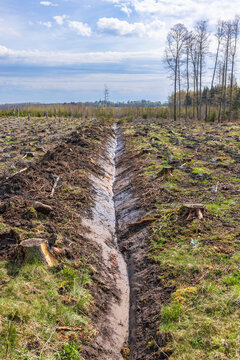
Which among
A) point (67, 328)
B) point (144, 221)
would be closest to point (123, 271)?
point (144, 221)

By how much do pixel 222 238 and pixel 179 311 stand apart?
7.74 feet

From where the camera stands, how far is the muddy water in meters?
4.72

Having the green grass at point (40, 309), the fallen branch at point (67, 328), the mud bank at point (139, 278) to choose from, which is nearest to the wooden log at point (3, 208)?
the green grass at point (40, 309)

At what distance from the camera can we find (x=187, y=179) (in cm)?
1098

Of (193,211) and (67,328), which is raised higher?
(193,211)

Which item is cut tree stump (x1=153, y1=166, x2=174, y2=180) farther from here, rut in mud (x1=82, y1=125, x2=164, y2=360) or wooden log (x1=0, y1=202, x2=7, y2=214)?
wooden log (x1=0, y1=202, x2=7, y2=214)

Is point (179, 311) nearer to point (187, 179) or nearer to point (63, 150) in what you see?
point (187, 179)

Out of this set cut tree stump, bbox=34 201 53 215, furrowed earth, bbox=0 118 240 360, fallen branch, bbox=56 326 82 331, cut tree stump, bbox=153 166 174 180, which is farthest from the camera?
cut tree stump, bbox=153 166 174 180

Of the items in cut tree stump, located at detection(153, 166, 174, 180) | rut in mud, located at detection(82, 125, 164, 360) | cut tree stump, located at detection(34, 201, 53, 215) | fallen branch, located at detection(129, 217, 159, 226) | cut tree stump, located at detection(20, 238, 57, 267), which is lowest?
rut in mud, located at detection(82, 125, 164, 360)

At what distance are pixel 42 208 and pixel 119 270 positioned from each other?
7.56 feet

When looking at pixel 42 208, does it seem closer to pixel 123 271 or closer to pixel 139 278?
pixel 123 271

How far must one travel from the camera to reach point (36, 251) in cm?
509

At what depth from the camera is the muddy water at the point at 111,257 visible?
4719 mm

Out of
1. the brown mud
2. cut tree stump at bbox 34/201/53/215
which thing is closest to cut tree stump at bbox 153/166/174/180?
the brown mud
